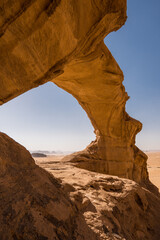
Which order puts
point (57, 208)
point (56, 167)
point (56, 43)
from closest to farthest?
point (57, 208)
point (56, 43)
point (56, 167)

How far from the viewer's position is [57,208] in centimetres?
149

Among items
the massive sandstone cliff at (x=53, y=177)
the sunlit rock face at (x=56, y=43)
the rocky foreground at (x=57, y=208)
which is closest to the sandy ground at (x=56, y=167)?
the massive sandstone cliff at (x=53, y=177)

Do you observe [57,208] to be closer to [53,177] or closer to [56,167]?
[53,177]

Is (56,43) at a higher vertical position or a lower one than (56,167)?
higher

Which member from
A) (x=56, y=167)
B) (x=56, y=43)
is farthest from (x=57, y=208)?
(x=56, y=167)

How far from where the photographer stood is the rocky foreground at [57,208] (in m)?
1.17

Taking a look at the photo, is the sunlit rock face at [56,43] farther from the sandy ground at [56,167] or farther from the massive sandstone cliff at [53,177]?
the sandy ground at [56,167]

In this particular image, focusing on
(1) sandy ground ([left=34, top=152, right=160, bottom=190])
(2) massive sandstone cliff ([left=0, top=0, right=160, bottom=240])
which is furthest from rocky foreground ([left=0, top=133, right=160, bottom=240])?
(1) sandy ground ([left=34, top=152, right=160, bottom=190])

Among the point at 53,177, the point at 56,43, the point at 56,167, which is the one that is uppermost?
the point at 56,43

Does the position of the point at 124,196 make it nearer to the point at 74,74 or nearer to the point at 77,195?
the point at 77,195

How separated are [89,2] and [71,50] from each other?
34.5 inches

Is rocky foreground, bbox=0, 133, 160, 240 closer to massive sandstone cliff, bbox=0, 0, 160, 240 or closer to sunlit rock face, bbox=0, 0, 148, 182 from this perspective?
massive sandstone cliff, bbox=0, 0, 160, 240

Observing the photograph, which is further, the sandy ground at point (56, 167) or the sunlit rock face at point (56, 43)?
the sandy ground at point (56, 167)

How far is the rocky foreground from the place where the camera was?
117cm
